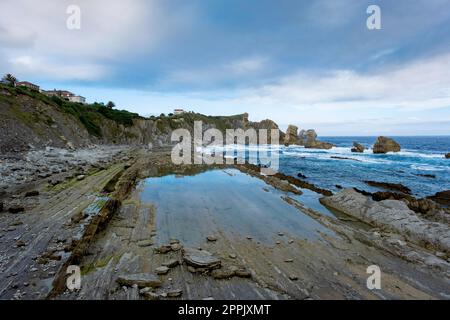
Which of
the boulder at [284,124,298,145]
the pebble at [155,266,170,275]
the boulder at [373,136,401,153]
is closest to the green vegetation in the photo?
the pebble at [155,266,170,275]

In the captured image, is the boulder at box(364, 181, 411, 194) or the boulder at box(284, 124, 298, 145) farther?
the boulder at box(284, 124, 298, 145)

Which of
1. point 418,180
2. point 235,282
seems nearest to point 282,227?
point 235,282

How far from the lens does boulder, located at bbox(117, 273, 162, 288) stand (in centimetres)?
733

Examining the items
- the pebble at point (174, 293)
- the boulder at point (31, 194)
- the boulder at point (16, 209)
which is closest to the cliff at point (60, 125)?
the boulder at point (31, 194)

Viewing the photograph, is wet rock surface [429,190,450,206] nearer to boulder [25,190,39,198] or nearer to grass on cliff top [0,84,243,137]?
boulder [25,190,39,198]

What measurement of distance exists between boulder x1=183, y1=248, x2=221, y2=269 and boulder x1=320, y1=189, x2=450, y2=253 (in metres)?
9.35

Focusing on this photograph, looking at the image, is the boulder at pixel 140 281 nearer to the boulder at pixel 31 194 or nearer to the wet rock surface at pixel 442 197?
the boulder at pixel 31 194

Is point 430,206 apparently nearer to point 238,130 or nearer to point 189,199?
point 189,199

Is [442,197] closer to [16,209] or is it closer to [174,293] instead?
[174,293]

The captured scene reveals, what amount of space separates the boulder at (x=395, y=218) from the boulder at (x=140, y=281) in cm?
1137

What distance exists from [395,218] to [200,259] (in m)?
10.8

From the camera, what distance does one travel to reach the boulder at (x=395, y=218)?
11055 mm
